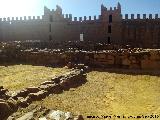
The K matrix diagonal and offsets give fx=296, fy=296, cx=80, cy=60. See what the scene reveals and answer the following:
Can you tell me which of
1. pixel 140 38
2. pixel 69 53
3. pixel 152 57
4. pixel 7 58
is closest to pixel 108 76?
pixel 152 57

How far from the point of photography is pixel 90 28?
4969cm

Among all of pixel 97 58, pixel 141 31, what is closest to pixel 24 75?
pixel 97 58

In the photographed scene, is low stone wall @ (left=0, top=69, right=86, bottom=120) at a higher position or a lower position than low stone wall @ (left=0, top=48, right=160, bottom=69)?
lower

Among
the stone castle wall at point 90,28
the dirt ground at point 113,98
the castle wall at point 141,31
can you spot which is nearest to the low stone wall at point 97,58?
the dirt ground at point 113,98

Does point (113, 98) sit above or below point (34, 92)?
below

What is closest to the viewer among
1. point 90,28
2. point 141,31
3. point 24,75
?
point 24,75

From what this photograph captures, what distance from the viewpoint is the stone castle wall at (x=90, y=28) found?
154 ft

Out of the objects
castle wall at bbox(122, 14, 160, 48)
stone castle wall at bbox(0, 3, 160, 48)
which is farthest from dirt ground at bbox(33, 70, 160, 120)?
castle wall at bbox(122, 14, 160, 48)

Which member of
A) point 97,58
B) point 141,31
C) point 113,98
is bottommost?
point 113,98

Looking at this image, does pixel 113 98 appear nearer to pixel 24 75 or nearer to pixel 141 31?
pixel 24 75

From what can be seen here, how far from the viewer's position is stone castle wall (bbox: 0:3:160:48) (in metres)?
46.9

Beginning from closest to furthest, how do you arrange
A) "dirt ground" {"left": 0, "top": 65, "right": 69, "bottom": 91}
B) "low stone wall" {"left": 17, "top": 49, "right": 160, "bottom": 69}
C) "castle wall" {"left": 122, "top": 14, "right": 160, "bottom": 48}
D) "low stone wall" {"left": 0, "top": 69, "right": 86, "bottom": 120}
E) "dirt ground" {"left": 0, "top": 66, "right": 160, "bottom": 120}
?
"low stone wall" {"left": 0, "top": 69, "right": 86, "bottom": 120} < "dirt ground" {"left": 0, "top": 66, "right": 160, "bottom": 120} < "dirt ground" {"left": 0, "top": 65, "right": 69, "bottom": 91} < "low stone wall" {"left": 17, "top": 49, "right": 160, "bottom": 69} < "castle wall" {"left": 122, "top": 14, "right": 160, "bottom": 48}

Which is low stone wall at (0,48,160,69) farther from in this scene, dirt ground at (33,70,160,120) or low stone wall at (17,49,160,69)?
dirt ground at (33,70,160,120)

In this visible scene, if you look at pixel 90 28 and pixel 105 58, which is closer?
pixel 105 58
